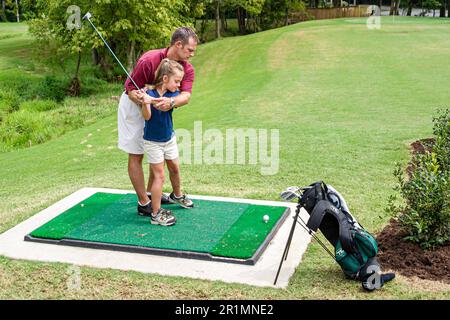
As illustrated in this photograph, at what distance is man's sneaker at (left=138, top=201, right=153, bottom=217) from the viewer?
593 centimetres

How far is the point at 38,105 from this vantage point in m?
20.6

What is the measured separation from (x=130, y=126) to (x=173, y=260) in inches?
60.5

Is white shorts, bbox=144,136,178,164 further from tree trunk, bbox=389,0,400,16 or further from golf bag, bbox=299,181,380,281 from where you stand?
tree trunk, bbox=389,0,400,16

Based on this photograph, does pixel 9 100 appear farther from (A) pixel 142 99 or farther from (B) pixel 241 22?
(B) pixel 241 22

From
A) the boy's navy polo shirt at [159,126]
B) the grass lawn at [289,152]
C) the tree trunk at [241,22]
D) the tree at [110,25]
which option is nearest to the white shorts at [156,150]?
the boy's navy polo shirt at [159,126]

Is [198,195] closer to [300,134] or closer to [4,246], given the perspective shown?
[4,246]

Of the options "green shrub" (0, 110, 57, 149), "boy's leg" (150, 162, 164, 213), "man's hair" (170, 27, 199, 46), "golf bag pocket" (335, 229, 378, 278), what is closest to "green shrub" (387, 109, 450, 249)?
"golf bag pocket" (335, 229, 378, 278)

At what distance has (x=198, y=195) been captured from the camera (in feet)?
22.0

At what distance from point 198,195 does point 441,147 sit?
2.63 meters

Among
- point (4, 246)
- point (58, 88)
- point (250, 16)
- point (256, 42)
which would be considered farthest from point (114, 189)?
point (250, 16)

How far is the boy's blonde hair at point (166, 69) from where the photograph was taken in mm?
5410

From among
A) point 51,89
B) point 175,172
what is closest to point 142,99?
point 175,172

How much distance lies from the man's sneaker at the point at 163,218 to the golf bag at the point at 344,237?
1577 millimetres

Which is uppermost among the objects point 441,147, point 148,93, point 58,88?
point 148,93
